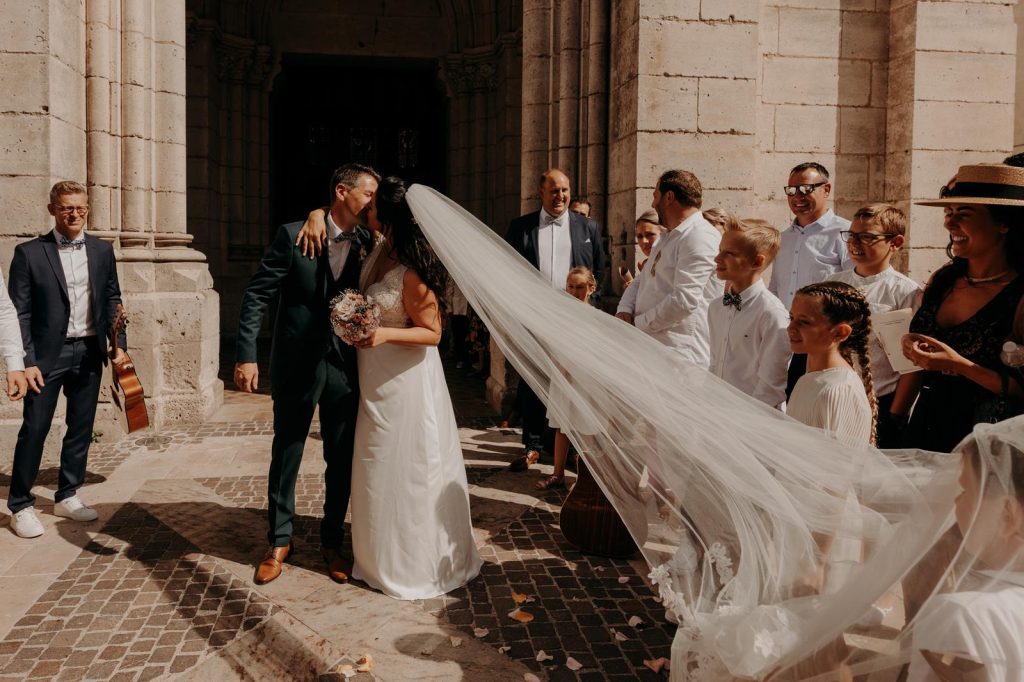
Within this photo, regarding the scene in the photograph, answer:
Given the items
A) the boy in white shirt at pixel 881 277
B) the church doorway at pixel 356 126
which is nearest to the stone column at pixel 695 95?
the boy in white shirt at pixel 881 277

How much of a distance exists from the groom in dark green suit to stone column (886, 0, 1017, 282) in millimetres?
5147

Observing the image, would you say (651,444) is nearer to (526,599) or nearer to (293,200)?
(526,599)

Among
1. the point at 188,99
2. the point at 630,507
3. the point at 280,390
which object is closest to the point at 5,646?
the point at 280,390

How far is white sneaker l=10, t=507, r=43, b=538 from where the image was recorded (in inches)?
179

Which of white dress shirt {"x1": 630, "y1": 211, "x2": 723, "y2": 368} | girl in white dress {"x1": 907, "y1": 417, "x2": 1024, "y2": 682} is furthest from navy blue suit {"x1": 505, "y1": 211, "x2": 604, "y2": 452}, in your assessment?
girl in white dress {"x1": 907, "y1": 417, "x2": 1024, "y2": 682}

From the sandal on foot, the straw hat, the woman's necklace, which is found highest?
the straw hat

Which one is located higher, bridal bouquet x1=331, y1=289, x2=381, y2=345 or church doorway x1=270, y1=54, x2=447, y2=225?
church doorway x1=270, y1=54, x2=447, y2=225

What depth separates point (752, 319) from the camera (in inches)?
147

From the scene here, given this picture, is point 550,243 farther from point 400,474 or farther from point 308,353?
point 400,474

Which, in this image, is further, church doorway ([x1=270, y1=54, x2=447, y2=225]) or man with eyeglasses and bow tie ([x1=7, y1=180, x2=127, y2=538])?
church doorway ([x1=270, y1=54, x2=447, y2=225])

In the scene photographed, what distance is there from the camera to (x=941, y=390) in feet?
10.0

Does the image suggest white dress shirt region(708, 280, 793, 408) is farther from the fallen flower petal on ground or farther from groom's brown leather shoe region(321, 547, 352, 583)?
groom's brown leather shoe region(321, 547, 352, 583)


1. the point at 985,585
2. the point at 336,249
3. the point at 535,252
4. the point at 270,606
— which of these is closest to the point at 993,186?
the point at 985,585

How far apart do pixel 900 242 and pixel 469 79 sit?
1132cm
